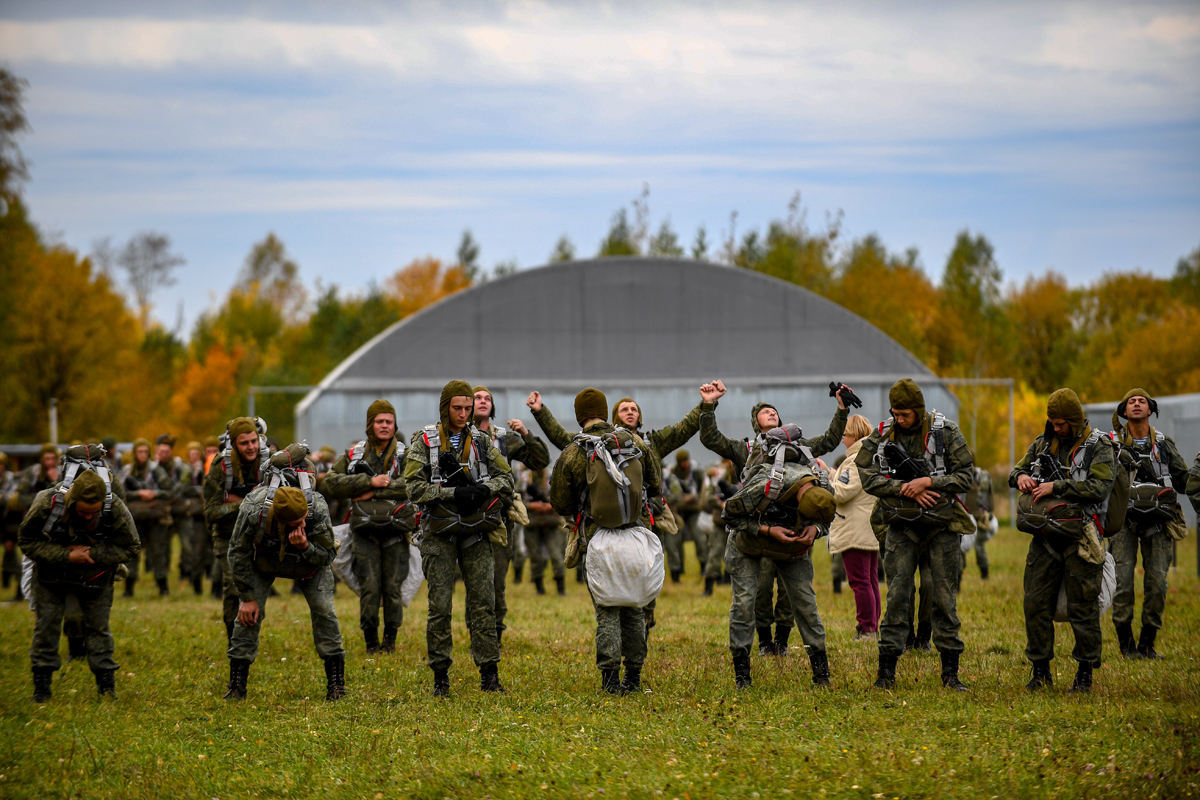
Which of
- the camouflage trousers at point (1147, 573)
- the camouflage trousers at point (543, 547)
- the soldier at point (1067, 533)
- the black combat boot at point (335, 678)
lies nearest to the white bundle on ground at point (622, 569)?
the black combat boot at point (335, 678)

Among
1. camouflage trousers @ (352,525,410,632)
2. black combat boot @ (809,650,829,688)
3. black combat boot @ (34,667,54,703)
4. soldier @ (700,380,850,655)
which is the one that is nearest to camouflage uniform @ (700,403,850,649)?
soldier @ (700,380,850,655)

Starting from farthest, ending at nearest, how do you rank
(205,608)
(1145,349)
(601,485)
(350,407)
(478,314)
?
(1145,349), (478,314), (350,407), (205,608), (601,485)

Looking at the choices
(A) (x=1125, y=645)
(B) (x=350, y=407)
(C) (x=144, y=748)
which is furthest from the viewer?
(B) (x=350, y=407)

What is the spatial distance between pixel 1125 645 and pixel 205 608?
36.4 feet

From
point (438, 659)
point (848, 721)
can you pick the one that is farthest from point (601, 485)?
point (848, 721)

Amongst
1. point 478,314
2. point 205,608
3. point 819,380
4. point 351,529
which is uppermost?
point 478,314

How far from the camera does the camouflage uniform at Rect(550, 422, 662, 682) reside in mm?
8414

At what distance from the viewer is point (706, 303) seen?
34.1 m

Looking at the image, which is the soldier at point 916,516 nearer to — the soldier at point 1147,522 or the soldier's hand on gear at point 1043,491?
the soldier's hand on gear at point 1043,491

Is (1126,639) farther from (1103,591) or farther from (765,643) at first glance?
(765,643)

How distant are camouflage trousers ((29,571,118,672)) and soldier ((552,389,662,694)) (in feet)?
12.3

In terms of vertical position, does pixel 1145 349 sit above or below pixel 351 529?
above

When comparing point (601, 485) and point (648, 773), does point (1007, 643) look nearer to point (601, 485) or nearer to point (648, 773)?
point (601, 485)

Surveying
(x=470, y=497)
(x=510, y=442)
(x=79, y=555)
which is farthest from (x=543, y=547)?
(x=79, y=555)
